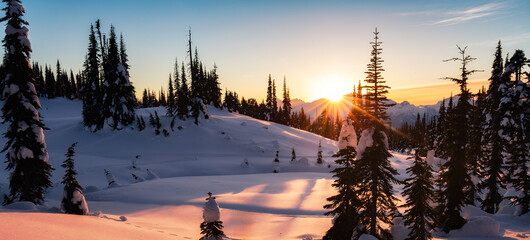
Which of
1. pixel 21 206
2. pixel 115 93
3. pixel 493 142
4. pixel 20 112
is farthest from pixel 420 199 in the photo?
pixel 115 93

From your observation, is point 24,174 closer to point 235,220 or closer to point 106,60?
point 235,220

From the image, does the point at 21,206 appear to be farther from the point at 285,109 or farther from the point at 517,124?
the point at 285,109

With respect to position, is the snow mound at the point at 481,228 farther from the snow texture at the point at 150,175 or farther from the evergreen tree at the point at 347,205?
the snow texture at the point at 150,175

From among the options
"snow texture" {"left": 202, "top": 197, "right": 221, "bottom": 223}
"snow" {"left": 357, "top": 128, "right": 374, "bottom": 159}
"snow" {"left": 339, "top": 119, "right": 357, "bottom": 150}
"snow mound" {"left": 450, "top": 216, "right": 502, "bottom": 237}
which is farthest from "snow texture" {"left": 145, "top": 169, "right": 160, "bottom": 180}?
"snow mound" {"left": 450, "top": 216, "right": 502, "bottom": 237}

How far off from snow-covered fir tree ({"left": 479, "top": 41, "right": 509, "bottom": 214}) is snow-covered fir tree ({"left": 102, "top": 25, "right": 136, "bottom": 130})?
45538mm

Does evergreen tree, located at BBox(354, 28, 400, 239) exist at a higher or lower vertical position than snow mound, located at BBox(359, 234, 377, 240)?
higher

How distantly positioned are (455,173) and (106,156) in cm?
3823

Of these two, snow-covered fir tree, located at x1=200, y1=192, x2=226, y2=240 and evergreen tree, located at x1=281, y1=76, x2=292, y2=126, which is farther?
evergreen tree, located at x1=281, y1=76, x2=292, y2=126

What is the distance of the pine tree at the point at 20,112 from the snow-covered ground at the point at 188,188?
7.15 feet

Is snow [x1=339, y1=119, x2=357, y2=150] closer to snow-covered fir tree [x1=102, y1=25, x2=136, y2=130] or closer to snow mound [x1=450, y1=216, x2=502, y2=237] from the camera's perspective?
snow mound [x1=450, y1=216, x2=502, y2=237]

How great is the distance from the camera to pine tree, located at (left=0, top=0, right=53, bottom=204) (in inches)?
580

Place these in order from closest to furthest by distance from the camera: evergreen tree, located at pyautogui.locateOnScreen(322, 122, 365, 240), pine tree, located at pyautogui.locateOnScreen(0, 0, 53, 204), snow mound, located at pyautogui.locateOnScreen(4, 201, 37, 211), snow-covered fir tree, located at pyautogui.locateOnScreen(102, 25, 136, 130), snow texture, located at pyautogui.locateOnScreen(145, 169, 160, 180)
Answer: snow mound, located at pyautogui.locateOnScreen(4, 201, 37, 211)
evergreen tree, located at pyautogui.locateOnScreen(322, 122, 365, 240)
pine tree, located at pyautogui.locateOnScreen(0, 0, 53, 204)
snow texture, located at pyautogui.locateOnScreen(145, 169, 160, 180)
snow-covered fir tree, located at pyautogui.locateOnScreen(102, 25, 136, 130)

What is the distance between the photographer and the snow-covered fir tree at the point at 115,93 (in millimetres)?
41000

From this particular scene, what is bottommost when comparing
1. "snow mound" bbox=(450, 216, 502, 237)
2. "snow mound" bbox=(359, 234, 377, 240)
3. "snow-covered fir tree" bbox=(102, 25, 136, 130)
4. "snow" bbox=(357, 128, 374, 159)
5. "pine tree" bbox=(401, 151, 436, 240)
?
"snow mound" bbox=(450, 216, 502, 237)
